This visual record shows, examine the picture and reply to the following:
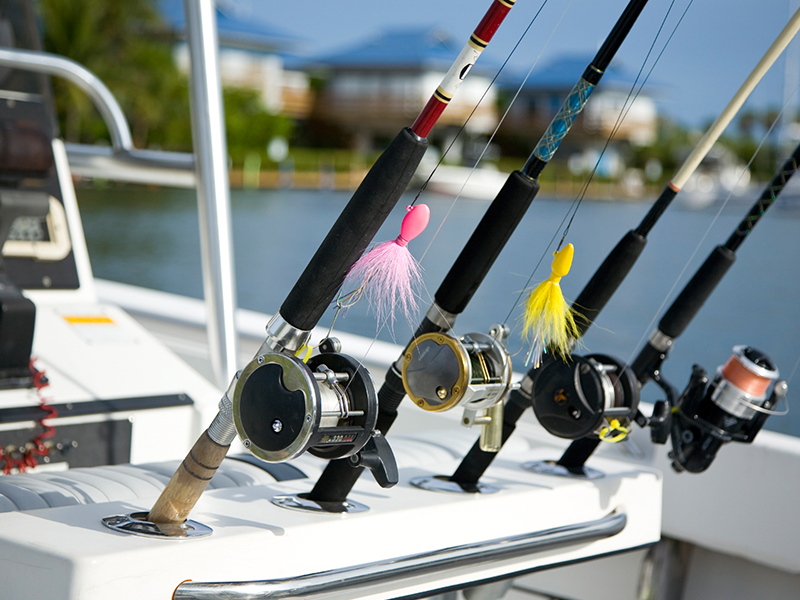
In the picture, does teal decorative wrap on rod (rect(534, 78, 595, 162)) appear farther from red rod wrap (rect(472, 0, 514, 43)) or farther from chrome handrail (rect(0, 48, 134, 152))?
chrome handrail (rect(0, 48, 134, 152))

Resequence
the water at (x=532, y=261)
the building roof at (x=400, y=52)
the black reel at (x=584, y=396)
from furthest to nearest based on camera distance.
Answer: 1. the building roof at (x=400, y=52)
2. the water at (x=532, y=261)
3. the black reel at (x=584, y=396)

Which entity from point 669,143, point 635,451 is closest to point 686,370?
point 635,451

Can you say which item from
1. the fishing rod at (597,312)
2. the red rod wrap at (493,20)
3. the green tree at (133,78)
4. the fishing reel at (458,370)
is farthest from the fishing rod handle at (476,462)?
the green tree at (133,78)

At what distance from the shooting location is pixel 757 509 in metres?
1.57

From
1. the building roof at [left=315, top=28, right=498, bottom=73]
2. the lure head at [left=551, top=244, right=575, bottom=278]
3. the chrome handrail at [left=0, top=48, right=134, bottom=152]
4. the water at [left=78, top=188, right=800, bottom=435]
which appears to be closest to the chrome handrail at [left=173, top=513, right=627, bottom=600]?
the water at [left=78, top=188, right=800, bottom=435]

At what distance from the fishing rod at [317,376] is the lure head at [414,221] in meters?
0.02

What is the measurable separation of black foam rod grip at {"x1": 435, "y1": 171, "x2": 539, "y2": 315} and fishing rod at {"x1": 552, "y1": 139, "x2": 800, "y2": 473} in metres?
0.26

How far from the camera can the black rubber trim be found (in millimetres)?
1585

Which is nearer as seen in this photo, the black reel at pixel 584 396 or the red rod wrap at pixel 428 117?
the red rod wrap at pixel 428 117

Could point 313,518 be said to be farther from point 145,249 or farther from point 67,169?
point 145,249

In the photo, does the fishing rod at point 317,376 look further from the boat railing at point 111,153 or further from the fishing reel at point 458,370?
the boat railing at point 111,153

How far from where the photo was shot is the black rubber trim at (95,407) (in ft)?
5.20

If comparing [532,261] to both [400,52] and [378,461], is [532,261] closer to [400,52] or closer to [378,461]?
[378,461]

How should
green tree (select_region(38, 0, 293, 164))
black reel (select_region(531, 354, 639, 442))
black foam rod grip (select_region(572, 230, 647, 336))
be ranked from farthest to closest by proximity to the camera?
1. green tree (select_region(38, 0, 293, 164))
2. black foam rod grip (select_region(572, 230, 647, 336))
3. black reel (select_region(531, 354, 639, 442))
